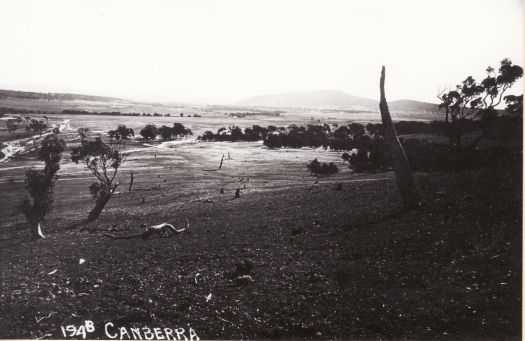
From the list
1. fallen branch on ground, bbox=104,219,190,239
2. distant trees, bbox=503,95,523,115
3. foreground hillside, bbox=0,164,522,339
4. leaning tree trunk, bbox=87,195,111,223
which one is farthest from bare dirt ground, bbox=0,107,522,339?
distant trees, bbox=503,95,523,115

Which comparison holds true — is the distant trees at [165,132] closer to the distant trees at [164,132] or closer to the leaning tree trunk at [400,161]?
the distant trees at [164,132]

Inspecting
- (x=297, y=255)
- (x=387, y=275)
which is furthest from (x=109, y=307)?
(x=387, y=275)

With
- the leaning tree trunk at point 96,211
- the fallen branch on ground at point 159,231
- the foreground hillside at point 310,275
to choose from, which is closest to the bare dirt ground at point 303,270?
the foreground hillside at point 310,275

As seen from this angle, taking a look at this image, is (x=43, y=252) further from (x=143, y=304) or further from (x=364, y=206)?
(x=364, y=206)

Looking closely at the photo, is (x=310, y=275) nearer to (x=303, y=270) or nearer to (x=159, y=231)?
(x=303, y=270)

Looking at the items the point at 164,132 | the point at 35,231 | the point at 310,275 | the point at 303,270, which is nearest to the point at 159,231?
the point at 35,231

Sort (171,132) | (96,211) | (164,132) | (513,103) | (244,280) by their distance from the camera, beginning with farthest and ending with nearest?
(171,132) → (164,132) → (513,103) → (96,211) → (244,280)
